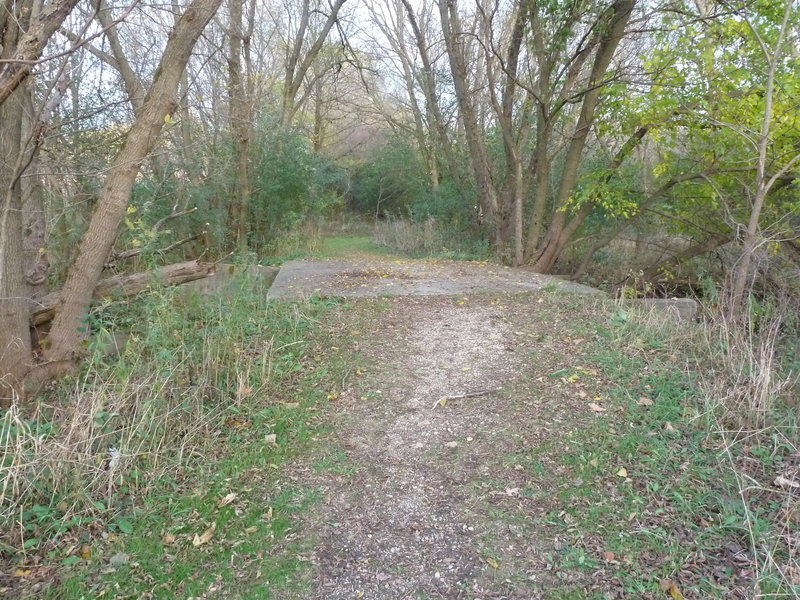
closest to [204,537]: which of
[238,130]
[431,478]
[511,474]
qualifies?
[431,478]

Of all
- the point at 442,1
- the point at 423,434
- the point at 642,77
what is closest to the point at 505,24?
the point at 442,1

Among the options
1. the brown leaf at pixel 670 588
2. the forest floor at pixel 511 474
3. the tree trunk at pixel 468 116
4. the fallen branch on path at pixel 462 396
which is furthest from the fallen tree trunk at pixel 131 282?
the tree trunk at pixel 468 116

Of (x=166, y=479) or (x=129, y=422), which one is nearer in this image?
(x=166, y=479)

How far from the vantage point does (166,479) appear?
3051 millimetres

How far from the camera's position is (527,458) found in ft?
10.9

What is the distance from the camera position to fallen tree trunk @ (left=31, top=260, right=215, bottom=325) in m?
5.22

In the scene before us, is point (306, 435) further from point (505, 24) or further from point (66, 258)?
point (505, 24)

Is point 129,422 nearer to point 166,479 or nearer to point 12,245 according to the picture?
point 166,479

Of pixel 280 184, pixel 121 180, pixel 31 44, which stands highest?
pixel 31 44

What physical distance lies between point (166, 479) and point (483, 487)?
6.07 feet

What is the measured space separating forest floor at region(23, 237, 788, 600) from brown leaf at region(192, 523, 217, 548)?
0.04m

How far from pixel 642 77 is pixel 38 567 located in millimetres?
9264

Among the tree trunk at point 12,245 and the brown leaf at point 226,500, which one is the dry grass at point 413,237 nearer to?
the tree trunk at point 12,245

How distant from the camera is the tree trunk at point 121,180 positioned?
16.7 ft
